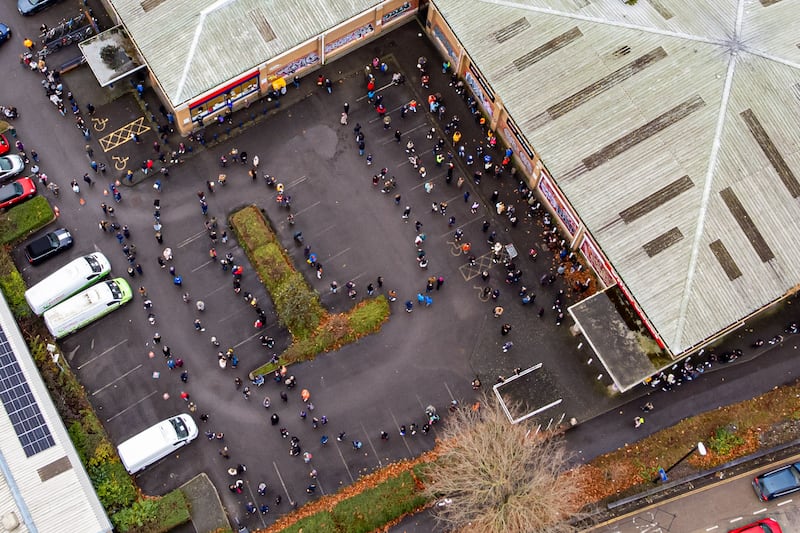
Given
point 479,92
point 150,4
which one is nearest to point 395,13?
point 479,92

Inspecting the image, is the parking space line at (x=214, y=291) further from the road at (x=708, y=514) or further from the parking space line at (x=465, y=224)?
the road at (x=708, y=514)

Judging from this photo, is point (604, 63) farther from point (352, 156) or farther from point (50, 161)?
point (50, 161)

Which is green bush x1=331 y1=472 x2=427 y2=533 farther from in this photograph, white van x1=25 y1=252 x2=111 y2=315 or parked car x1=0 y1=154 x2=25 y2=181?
parked car x1=0 y1=154 x2=25 y2=181

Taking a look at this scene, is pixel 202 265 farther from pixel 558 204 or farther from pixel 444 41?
pixel 558 204

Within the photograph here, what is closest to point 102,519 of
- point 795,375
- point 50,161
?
point 50,161

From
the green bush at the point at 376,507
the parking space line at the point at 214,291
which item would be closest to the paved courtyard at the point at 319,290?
the parking space line at the point at 214,291

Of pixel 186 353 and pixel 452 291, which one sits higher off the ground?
pixel 186 353
